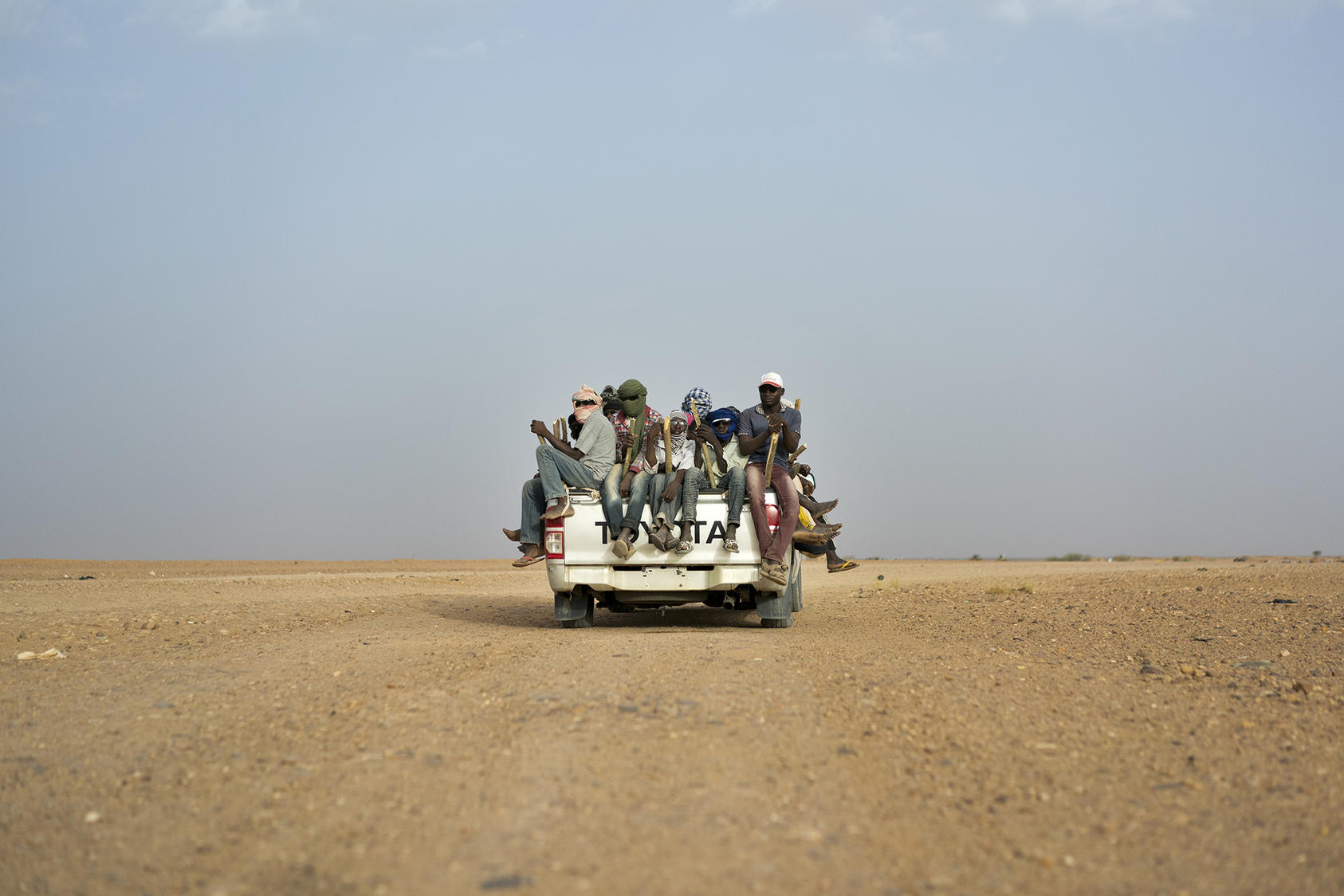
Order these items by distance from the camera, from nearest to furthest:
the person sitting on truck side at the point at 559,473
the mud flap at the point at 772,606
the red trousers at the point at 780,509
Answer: the red trousers at the point at 780,509, the person sitting on truck side at the point at 559,473, the mud flap at the point at 772,606

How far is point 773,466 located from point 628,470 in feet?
5.25

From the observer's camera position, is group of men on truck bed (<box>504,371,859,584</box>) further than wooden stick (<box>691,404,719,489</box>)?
No

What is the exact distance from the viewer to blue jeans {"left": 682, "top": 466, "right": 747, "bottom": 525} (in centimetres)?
1111

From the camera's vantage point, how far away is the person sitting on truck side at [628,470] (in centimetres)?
1119

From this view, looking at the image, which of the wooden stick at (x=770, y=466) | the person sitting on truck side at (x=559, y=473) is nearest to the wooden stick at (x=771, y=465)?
the wooden stick at (x=770, y=466)

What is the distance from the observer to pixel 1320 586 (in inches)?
605

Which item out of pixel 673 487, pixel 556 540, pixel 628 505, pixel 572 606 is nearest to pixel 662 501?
pixel 673 487

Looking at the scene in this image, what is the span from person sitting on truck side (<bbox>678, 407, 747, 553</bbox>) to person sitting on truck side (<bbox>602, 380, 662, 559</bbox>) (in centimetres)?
49

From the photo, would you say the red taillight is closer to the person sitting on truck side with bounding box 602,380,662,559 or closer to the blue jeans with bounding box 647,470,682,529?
the person sitting on truck side with bounding box 602,380,662,559

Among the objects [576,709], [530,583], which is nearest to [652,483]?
[576,709]

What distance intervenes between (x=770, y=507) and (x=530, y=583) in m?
14.1

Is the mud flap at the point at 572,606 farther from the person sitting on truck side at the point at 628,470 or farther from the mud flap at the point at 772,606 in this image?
the mud flap at the point at 772,606

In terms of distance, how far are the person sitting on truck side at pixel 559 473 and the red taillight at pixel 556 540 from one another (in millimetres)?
109

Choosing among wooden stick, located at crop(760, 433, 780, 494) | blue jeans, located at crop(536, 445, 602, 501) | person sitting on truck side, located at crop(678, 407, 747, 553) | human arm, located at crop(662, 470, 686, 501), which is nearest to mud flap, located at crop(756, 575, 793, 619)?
person sitting on truck side, located at crop(678, 407, 747, 553)
